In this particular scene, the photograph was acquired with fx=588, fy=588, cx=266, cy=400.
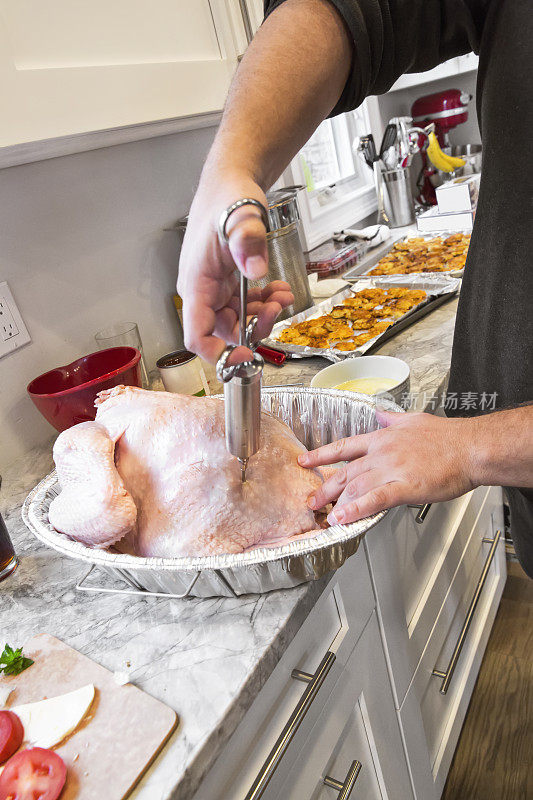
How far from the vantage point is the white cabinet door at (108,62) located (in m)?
0.81

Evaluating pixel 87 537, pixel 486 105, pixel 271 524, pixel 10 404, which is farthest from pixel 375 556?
pixel 10 404

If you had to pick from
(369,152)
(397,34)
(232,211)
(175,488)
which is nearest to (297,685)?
(175,488)

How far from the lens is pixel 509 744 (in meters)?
1.37

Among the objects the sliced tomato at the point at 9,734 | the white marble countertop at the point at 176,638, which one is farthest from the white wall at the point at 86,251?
the sliced tomato at the point at 9,734

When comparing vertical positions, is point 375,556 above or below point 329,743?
above

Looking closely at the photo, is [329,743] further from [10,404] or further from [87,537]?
[10,404]

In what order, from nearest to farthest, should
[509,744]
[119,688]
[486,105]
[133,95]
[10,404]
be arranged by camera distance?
[119,688] → [486,105] → [133,95] → [10,404] → [509,744]

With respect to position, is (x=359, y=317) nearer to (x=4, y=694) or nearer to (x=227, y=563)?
(x=227, y=563)

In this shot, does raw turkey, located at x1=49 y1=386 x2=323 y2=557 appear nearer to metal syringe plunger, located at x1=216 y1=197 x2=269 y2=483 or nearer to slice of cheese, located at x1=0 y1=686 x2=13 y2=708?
metal syringe plunger, located at x1=216 y1=197 x2=269 y2=483

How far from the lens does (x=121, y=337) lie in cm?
128

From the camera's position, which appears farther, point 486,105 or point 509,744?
point 509,744

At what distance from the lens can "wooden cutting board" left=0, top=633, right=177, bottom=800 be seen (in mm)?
494

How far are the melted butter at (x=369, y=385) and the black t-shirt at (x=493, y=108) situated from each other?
20cm

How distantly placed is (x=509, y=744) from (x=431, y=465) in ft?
3.56
